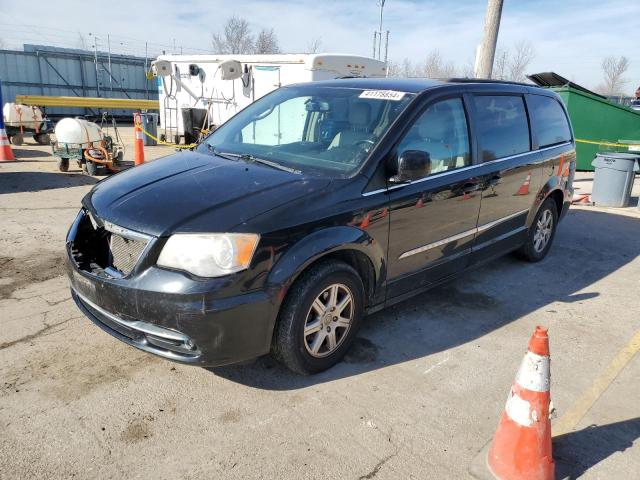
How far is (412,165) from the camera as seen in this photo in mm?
3254

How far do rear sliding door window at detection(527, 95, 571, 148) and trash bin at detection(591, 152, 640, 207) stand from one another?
144 inches

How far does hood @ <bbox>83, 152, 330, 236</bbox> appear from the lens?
2.76 meters

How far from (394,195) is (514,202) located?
189cm

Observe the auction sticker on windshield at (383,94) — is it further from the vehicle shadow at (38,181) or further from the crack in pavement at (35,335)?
the vehicle shadow at (38,181)

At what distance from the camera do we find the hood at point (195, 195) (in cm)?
276

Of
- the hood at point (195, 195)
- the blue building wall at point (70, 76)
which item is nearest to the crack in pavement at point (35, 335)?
the hood at point (195, 195)

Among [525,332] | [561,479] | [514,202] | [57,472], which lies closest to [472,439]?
[561,479]

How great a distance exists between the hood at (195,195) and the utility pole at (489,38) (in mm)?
8123

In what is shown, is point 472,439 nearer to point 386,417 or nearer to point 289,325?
point 386,417

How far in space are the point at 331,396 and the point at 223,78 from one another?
443 inches

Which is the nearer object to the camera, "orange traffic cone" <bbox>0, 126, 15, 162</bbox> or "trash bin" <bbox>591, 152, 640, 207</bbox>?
"trash bin" <bbox>591, 152, 640, 207</bbox>

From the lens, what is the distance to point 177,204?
114 inches

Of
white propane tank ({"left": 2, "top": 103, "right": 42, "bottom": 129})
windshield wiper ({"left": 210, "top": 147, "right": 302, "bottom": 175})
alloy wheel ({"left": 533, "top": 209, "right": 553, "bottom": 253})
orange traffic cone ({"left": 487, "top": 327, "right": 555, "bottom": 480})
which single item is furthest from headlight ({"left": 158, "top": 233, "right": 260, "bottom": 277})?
white propane tank ({"left": 2, "top": 103, "right": 42, "bottom": 129})

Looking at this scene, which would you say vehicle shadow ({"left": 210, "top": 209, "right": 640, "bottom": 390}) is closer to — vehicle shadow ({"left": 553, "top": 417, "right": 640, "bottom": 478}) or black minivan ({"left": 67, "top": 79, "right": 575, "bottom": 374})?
black minivan ({"left": 67, "top": 79, "right": 575, "bottom": 374})
